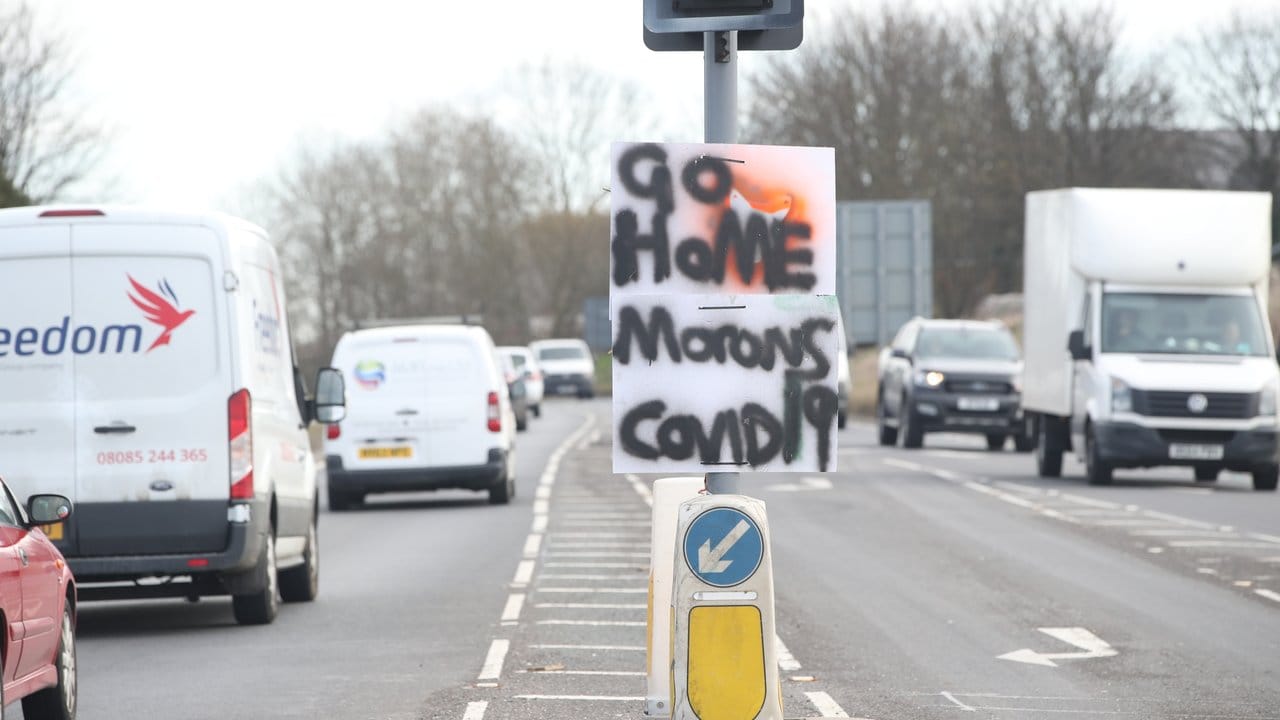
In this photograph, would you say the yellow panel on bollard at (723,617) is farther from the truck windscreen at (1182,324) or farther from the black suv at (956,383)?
the black suv at (956,383)

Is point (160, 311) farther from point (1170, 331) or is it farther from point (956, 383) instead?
point (956, 383)

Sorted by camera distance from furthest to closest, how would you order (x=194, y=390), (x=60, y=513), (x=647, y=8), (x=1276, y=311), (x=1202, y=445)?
(x=1276, y=311) → (x=1202, y=445) → (x=194, y=390) → (x=60, y=513) → (x=647, y=8)

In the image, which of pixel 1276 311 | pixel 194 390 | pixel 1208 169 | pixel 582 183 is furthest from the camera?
pixel 582 183

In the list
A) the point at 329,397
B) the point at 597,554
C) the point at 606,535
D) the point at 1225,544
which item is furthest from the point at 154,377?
the point at 1225,544

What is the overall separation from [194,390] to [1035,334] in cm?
1646

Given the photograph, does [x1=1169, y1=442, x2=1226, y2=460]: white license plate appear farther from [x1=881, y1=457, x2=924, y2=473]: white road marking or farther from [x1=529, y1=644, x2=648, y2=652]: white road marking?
[x1=529, y1=644, x2=648, y2=652]: white road marking

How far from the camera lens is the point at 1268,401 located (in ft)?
74.7

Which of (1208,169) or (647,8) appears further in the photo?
(1208,169)

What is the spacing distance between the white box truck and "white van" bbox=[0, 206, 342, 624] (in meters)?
13.8

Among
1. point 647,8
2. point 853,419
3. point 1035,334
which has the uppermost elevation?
point 647,8

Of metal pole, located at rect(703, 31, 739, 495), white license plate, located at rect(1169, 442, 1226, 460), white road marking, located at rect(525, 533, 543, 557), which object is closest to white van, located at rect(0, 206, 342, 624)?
white road marking, located at rect(525, 533, 543, 557)

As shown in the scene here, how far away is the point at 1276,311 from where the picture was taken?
1906 inches

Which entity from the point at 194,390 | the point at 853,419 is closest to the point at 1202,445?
the point at 194,390

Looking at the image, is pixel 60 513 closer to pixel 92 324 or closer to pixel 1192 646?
pixel 92 324
